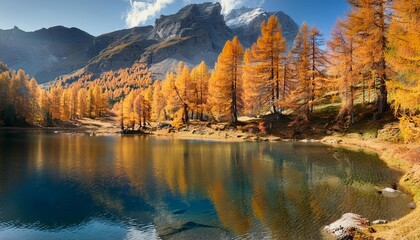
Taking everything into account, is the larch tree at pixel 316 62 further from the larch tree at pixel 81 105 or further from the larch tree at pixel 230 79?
the larch tree at pixel 81 105

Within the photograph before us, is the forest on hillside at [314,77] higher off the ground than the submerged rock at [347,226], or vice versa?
the forest on hillside at [314,77]

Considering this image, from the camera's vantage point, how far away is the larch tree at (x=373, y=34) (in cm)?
4284

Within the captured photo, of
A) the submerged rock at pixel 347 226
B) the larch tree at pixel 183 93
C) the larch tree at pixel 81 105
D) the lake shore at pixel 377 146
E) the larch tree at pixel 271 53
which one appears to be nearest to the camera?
the lake shore at pixel 377 146

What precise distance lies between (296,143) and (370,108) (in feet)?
42.0

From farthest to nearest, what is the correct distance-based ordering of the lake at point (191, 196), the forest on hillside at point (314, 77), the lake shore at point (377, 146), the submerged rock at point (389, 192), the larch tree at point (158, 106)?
1. the larch tree at point (158, 106)
2. the forest on hillside at point (314, 77)
3. the submerged rock at point (389, 192)
4. the lake at point (191, 196)
5. the lake shore at point (377, 146)

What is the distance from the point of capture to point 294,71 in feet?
192

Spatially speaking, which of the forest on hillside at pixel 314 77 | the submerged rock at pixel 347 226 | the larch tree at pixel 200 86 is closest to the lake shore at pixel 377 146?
the submerged rock at pixel 347 226

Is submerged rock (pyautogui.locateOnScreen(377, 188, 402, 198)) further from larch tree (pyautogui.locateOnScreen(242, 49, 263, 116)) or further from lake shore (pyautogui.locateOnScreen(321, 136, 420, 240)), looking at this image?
larch tree (pyautogui.locateOnScreen(242, 49, 263, 116))

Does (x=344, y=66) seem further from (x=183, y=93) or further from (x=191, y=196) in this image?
(x=183, y=93)

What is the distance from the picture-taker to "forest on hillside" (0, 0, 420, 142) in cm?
2219

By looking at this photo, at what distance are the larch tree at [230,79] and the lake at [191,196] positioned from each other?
2714 cm

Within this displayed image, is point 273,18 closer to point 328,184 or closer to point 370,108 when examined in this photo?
point 370,108

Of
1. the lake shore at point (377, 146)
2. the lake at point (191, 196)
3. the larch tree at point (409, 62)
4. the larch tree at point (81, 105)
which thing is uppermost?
the larch tree at point (81, 105)

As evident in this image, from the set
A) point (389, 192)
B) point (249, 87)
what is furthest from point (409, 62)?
point (249, 87)
